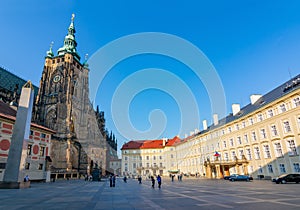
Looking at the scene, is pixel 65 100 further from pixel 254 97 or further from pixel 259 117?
pixel 259 117

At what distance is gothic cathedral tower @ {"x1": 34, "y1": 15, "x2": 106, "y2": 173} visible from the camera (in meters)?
60.8

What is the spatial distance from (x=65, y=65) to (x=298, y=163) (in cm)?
7423

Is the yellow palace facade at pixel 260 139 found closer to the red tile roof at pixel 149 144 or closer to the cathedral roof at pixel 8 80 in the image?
the red tile roof at pixel 149 144

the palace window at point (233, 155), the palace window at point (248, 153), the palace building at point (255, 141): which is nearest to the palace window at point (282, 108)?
the palace building at point (255, 141)

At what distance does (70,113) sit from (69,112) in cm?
55

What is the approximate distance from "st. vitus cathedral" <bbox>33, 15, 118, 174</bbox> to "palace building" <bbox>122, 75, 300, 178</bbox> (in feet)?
114

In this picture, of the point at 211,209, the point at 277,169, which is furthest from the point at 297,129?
the point at 211,209

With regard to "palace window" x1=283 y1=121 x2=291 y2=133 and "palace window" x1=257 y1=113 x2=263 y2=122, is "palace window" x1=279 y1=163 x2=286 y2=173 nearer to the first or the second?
"palace window" x1=283 y1=121 x2=291 y2=133

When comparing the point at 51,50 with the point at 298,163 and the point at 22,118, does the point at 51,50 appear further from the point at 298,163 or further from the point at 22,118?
the point at 298,163

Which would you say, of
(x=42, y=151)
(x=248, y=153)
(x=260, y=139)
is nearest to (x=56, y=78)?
(x=42, y=151)

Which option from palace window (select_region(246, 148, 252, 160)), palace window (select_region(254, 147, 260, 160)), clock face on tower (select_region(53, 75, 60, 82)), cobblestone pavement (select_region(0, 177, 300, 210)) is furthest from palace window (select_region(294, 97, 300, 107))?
clock face on tower (select_region(53, 75, 60, 82))

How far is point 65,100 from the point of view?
65.8 metres

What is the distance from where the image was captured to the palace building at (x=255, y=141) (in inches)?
1171

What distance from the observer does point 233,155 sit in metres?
42.9
